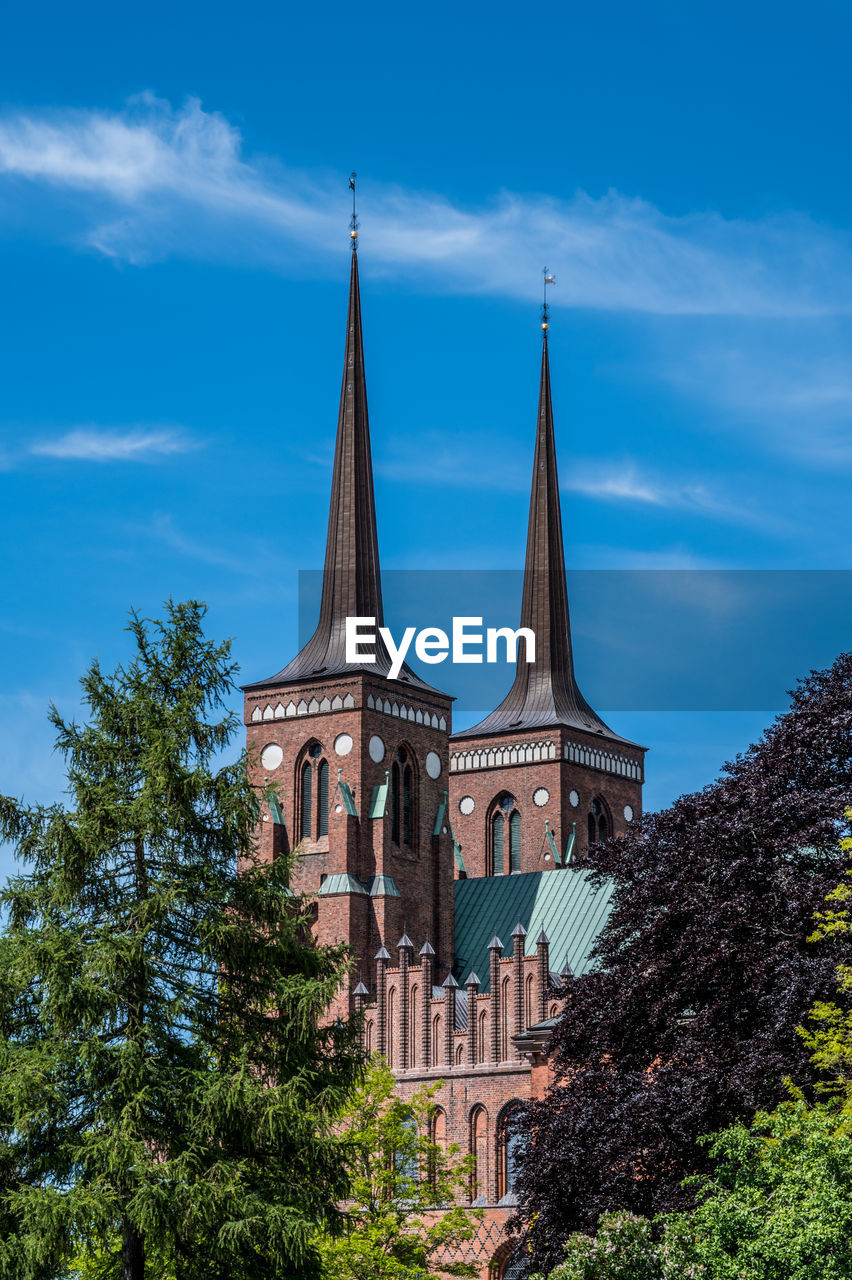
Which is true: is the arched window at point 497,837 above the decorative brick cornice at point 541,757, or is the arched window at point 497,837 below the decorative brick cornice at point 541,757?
below

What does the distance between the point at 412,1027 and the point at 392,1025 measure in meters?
0.68

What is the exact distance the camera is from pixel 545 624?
83000mm

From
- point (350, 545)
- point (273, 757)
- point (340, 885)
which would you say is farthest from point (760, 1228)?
point (350, 545)

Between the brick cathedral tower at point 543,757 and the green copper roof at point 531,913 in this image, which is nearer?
the green copper roof at point 531,913

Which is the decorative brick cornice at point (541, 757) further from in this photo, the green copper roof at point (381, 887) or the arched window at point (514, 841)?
the green copper roof at point (381, 887)

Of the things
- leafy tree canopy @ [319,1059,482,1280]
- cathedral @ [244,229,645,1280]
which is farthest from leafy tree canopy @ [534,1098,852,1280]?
cathedral @ [244,229,645,1280]

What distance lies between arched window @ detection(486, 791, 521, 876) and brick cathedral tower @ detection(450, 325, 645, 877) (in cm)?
4

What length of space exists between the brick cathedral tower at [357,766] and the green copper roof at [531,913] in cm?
128

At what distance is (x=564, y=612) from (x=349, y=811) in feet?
65.2

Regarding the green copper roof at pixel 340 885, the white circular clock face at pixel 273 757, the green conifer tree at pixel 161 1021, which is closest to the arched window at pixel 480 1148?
the green copper roof at pixel 340 885

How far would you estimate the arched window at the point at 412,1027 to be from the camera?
64.1 metres

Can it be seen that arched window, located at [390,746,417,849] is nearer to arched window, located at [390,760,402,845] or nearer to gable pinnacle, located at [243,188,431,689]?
arched window, located at [390,760,402,845]

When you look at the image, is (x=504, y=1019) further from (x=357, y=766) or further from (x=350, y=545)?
(x=350, y=545)

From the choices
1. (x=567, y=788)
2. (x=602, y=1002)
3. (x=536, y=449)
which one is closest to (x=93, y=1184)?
(x=602, y=1002)
